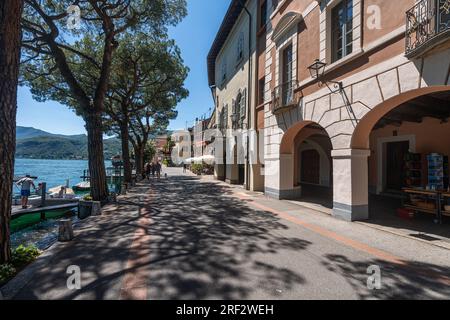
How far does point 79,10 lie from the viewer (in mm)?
9828

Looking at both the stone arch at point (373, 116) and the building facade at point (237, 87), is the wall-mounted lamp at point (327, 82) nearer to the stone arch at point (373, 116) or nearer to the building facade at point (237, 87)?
the stone arch at point (373, 116)

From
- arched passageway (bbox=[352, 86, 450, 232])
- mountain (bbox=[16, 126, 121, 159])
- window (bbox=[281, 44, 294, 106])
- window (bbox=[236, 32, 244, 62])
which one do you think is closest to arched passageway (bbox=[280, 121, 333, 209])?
window (bbox=[281, 44, 294, 106])

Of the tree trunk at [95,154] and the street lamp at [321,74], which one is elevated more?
the street lamp at [321,74]

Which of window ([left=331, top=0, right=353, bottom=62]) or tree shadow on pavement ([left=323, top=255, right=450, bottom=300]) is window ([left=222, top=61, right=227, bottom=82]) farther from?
tree shadow on pavement ([left=323, top=255, right=450, bottom=300])

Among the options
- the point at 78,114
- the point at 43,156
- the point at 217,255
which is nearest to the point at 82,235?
the point at 217,255

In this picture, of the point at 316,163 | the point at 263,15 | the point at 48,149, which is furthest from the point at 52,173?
the point at 48,149

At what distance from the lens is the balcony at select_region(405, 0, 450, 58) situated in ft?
14.5

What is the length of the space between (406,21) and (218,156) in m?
17.1

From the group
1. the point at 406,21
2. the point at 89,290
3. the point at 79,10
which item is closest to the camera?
the point at 89,290

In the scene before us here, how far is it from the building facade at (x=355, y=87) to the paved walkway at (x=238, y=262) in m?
2.25

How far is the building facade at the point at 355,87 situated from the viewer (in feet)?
16.8

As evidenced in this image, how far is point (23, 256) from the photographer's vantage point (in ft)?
13.3

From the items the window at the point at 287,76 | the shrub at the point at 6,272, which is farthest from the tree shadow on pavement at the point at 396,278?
the window at the point at 287,76
